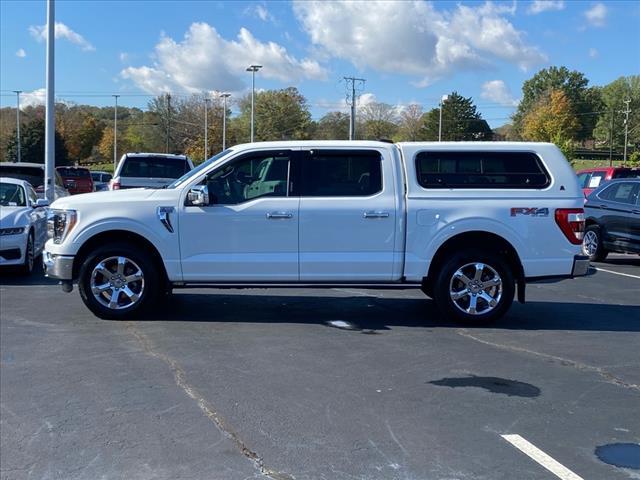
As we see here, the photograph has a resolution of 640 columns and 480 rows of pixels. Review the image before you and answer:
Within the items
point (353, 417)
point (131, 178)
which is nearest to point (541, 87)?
point (131, 178)

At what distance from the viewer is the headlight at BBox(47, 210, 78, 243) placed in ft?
25.8

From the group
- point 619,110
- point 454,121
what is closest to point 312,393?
point 454,121

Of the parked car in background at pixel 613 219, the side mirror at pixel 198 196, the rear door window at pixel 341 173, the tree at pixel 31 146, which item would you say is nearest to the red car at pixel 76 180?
the parked car in background at pixel 613 219

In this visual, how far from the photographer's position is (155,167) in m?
15.3

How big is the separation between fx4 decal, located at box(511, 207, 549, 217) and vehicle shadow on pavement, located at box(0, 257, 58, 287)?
701 cm

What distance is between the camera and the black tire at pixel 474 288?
7879 mm

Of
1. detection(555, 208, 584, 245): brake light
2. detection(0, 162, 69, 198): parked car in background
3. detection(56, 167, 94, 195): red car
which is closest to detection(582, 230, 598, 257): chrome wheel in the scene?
detection(555, 208, 584, 245): brake light

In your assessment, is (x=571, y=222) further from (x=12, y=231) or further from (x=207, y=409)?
(x=12, y=231)

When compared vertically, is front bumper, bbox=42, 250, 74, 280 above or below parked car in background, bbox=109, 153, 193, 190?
below

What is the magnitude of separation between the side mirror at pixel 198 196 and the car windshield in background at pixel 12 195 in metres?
5.45

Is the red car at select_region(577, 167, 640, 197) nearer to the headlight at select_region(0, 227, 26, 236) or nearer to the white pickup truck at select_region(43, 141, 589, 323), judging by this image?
the white pickup truck at select_region(43, 141, 589, 323)

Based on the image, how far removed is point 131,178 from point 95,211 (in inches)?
279

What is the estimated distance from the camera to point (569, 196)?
309 inches

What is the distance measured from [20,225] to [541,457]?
9.25 metres
